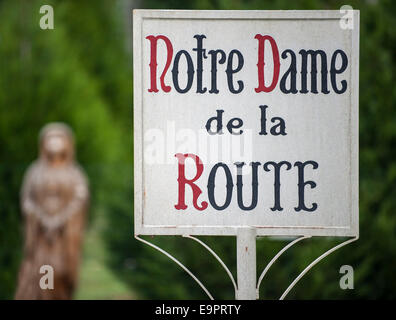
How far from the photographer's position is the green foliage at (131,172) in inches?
256

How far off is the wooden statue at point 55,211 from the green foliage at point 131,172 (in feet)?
1.83

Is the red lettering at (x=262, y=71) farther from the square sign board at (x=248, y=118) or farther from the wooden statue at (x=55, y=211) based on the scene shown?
the wooden statue at (x=55, y=211)

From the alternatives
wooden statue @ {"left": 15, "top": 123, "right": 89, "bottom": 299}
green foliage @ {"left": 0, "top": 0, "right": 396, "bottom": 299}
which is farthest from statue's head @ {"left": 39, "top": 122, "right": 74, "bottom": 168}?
green foliage @ {"left": 0, "top": 0, "right": 396, "bottom": 299}

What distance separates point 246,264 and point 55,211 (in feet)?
18.3

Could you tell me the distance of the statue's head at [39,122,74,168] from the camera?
782 centimetres

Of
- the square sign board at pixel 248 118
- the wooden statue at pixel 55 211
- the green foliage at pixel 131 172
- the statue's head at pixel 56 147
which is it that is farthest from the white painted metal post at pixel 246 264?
the statue's head at pixel 56 147

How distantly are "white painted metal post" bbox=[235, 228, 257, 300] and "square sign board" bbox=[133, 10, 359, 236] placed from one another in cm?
4

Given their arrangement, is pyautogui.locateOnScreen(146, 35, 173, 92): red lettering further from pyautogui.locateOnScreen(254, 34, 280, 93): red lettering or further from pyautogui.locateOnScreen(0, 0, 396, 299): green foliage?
pyautogui.locateOnScreen(0, 0, 396, 299): green foliage

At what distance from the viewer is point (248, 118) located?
258 cm

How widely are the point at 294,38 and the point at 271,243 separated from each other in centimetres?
402

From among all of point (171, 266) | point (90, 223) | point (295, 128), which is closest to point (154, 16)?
point (295, 128)

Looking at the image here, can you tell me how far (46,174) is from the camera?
7.85 m

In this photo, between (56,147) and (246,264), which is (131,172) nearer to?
(56,147)

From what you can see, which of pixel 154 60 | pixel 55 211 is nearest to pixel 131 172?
pixel 55 211
